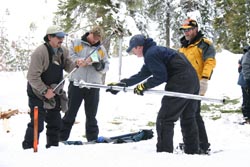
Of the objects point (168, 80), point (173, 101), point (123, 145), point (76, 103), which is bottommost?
point (123, 145)

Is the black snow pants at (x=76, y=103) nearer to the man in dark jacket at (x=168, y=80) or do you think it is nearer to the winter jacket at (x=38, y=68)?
the winter jacket at (x=38, y=68)

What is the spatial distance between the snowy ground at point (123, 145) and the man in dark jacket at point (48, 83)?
0.31 m

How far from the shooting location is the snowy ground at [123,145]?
13.6ft

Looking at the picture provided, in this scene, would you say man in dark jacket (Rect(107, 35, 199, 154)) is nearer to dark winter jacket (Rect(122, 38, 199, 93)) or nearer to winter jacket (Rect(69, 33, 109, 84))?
dark winter jacket (Rect(122, 38, 199, 93))

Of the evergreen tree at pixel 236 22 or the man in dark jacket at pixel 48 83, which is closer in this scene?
the man in dark jacket at pixel 48 83

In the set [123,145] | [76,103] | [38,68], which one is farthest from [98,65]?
[123,145]

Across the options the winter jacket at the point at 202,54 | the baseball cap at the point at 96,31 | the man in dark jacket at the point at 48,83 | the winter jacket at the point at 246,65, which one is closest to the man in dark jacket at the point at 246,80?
the winter jacket at the point at 246,65

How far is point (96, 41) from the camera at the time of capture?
21.0 ft

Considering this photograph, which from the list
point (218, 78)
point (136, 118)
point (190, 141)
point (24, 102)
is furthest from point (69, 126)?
point (218, 78)

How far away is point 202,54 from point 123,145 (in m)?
1.69

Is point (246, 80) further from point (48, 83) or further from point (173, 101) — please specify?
point (48, 83)

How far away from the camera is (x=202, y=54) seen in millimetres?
5629

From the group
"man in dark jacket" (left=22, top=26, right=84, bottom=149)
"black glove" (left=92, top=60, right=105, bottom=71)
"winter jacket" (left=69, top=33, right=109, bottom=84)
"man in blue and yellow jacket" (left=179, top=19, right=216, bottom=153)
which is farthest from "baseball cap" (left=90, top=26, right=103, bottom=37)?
"man in blue and yellow jacket" (left=179, top=19, right=216, bottom=153)

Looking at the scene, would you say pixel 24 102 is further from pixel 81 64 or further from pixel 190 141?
pixel 190 141
